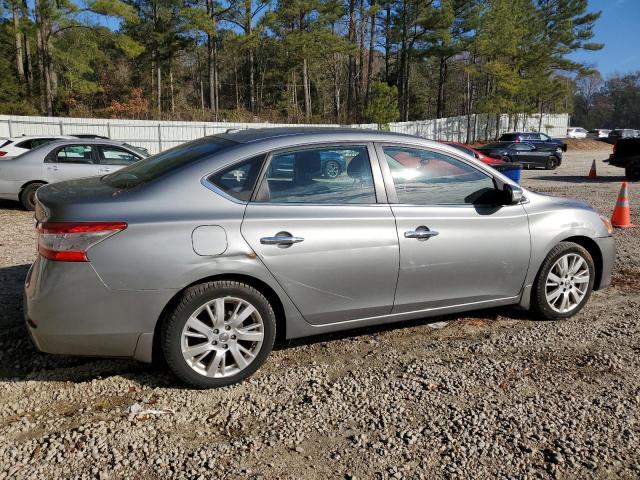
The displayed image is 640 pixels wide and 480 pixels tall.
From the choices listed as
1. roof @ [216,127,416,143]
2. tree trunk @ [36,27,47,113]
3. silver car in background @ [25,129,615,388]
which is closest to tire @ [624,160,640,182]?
silver car in background @ [25,129,615,388]

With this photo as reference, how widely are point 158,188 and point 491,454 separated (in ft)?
7.88

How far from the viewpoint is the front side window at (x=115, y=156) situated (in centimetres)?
1095

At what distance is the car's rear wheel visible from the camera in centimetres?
371

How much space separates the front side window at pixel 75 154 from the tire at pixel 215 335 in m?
8.67

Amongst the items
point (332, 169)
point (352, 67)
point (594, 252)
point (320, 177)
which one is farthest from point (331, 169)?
point (352, 67)

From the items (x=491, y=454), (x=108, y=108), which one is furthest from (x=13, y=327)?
(x=108, y=108)

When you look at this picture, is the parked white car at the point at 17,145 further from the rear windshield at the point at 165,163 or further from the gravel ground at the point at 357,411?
the gravel ground at the point at 357,411

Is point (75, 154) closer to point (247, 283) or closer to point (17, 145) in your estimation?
point (17, 145)

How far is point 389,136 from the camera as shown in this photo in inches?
156

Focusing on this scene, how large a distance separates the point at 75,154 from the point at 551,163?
22.0 metres

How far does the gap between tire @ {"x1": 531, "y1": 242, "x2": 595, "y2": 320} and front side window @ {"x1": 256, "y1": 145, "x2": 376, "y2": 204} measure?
5.76ft

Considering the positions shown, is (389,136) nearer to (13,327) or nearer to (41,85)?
(13,327)

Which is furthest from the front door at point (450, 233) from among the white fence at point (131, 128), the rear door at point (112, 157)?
the white fence at point (131, 128)

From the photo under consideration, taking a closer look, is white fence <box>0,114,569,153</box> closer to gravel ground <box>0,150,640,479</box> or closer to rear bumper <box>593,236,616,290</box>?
rear bumper <box>593,236,616,290</box>
